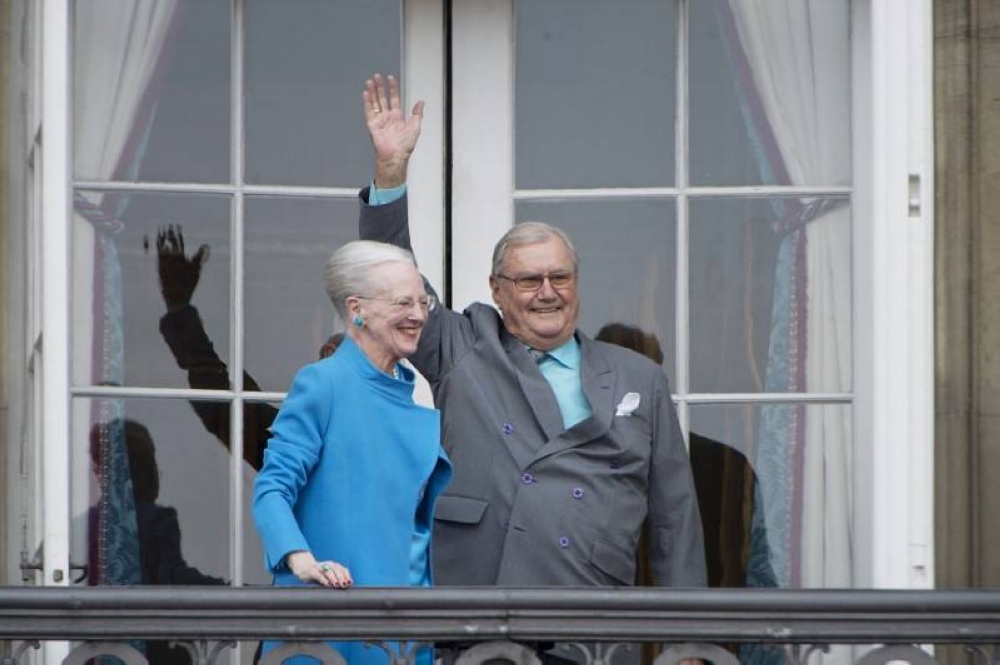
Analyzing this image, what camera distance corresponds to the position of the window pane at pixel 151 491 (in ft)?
22.7

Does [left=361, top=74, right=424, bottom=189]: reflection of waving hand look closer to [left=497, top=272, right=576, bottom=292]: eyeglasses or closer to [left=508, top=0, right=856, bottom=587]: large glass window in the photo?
[left=497, top=272, right=576, bottom=292]: eyeglasses

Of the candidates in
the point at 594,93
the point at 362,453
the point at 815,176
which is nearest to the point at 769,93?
the point at 815,176

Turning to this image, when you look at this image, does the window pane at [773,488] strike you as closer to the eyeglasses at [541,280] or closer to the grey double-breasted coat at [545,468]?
the grey double-breasted coat at [545,468]

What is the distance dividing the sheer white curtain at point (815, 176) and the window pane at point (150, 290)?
4.86 ft

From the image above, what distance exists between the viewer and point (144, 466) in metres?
6.96

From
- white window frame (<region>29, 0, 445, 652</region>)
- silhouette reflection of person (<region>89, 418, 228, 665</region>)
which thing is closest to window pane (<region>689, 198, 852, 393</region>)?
silhouette reflection of person (<region>89, 418, 228, 665</region>)

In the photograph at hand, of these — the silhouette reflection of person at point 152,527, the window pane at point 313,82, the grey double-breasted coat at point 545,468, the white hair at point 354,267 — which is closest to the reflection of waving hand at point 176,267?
the window pane at point 313,82

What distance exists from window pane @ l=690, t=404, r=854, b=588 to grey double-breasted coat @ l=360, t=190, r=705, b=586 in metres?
0.73

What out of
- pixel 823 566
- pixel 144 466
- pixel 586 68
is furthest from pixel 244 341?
pixel 823 566

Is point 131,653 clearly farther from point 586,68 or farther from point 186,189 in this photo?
point 586,68

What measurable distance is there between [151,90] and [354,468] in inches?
67.9

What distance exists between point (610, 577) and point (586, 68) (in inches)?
64.5

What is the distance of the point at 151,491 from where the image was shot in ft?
22.9

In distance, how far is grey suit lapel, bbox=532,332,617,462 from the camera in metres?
6.13
